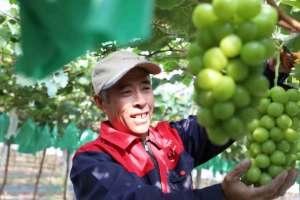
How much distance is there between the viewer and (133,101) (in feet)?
6.79

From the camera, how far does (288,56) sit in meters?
1.61

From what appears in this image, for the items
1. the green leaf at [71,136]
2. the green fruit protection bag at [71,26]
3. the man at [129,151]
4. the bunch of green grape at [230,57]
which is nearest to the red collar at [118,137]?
the man at [129,151]

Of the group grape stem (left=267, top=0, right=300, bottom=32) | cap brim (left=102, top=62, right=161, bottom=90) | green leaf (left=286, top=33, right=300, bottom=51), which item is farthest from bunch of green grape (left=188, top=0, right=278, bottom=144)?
cap brim (left=102, top=62, right=161, bottom=90)

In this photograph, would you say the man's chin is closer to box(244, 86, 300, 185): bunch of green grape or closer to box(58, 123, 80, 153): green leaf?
box(244, 86, 300, 185): bunch of green grape

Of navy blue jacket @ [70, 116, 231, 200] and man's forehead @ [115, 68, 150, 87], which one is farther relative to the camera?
man's forehead @ [115, 68, 150, 87]

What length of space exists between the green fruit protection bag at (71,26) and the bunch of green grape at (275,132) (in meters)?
0.97

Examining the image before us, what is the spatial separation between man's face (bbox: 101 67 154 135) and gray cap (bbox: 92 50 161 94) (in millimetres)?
48

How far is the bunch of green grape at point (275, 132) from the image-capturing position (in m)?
1.45

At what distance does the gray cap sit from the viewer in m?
2.01

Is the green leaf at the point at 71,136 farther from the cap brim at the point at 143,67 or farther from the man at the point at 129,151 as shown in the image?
the cap brim at the point at 143,67

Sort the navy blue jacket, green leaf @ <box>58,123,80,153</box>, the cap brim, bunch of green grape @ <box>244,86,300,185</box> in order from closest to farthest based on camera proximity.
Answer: bunch of green grape @ <box>244,86,300,185</box> → the navy blue jacket → the cap brim → green leaf @ <box>58,123,80,153</box>

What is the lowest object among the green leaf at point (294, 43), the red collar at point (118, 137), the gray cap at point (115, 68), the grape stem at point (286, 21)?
the red collar at point (118, 137)

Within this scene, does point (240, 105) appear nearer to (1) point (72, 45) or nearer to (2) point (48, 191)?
(1) point (72, 45)

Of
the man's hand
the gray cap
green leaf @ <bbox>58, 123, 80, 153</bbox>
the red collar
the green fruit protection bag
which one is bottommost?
the man's hand
